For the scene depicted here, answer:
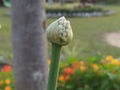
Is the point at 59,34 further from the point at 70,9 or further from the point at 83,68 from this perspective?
the point at 70,9

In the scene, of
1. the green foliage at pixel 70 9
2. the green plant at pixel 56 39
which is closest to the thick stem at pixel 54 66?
the green plant at pixel 56 39

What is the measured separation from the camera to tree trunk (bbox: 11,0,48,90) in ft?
7.54

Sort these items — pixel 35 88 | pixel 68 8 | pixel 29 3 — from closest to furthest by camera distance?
pixel 29 3 < pixel 35 88 < pixel 68 8

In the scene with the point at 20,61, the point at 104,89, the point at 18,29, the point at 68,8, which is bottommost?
the point at 104,89

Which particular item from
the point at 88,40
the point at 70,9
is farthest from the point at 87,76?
the point at 70,9

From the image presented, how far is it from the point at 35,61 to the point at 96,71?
1615 mm

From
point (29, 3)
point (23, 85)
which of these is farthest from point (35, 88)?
point (29, 3)

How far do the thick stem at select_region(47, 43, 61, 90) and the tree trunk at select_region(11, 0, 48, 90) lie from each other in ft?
4.86

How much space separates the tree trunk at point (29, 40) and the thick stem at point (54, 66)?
1481mm

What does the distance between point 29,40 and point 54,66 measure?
61.1 inches

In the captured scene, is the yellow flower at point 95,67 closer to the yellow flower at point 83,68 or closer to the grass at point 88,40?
the yellow flower at point 83,68

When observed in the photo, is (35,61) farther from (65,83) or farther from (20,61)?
(65,83)

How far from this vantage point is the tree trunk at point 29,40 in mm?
2299

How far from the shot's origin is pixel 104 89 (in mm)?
3730
